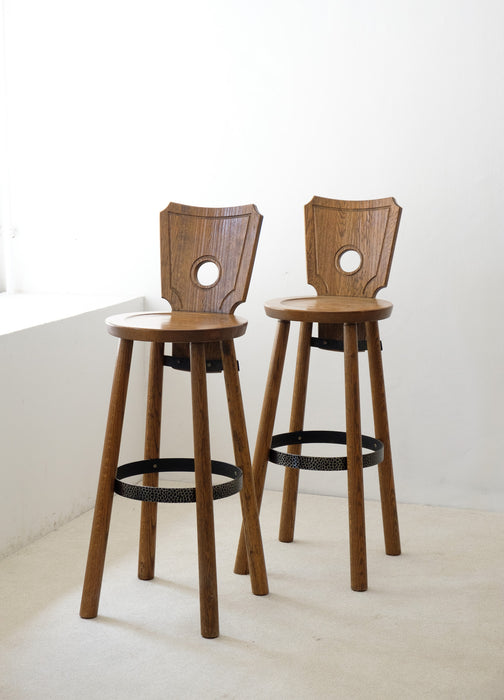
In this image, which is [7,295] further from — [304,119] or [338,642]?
[338,642]

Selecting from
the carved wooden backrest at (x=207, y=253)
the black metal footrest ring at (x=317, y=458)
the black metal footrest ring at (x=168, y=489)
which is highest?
the carved wooden backrest at (x=207, y=253)

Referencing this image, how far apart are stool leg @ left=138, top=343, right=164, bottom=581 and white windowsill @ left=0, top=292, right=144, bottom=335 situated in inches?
23.1

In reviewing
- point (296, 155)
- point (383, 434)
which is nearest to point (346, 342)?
point (383, 434)

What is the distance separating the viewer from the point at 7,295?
3.76 m

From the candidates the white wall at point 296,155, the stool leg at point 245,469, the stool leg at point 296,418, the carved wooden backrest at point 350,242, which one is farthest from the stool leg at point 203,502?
the white wall at point 296,155

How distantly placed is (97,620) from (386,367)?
4.87 ft

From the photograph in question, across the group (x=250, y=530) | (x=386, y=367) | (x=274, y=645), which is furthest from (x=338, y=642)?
(x=386, y=367)

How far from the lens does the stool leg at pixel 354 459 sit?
263cm

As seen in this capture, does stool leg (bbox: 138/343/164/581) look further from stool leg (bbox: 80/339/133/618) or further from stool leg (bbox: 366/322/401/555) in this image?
stool leg (bbox: 366/322/401/555)

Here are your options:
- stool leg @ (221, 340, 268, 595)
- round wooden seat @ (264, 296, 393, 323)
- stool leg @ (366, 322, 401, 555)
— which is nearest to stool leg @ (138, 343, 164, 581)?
stool leg @ (221, 340, 268, 595)

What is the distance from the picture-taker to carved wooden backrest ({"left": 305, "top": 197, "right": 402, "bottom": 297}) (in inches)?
113

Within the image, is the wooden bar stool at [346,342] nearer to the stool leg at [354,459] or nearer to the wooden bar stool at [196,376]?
the stool leg at [354,459]

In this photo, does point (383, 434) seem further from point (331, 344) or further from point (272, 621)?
point (272, 621)

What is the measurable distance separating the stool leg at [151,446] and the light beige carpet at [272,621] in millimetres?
65
